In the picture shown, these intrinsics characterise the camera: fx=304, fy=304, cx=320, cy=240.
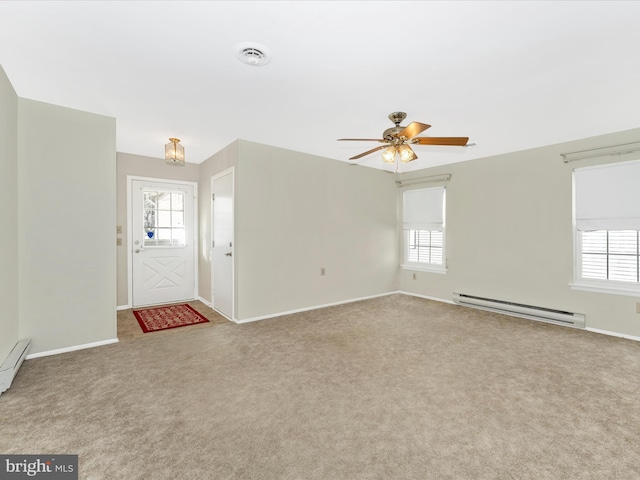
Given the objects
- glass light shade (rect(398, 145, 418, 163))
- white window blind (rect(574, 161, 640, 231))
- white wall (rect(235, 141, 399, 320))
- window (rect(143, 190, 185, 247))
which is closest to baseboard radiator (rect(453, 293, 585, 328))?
white window blind (rect(574, 161, 640, 231))

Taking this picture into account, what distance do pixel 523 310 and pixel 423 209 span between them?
2.39 metres

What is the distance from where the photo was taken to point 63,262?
3.17m

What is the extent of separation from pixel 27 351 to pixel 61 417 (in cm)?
137

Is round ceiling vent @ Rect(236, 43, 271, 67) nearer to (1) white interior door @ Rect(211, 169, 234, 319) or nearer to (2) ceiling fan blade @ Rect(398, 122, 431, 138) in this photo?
(2) ceiling fan blade @ Rect(398, 122, 431, 138)

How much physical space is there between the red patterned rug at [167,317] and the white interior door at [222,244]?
0.39m

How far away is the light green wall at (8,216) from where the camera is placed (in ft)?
8.25

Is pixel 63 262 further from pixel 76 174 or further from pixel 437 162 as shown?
pixel 437 162

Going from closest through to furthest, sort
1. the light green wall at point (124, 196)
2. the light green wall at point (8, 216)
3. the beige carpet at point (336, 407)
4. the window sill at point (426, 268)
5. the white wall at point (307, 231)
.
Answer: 1. the beige carpet at point (336, 407)
2. the light green wall at point (8, 216)
3. the white wall at point (307, 231)
4. the light green wall at point (124, 196)
5. the window sill at point (426, 268)

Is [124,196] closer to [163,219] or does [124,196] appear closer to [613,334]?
[163,219]

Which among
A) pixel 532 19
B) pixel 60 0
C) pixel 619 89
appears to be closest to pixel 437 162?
pixel 619 89

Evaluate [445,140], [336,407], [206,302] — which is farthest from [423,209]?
[336,407]

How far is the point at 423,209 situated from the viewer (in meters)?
5.93

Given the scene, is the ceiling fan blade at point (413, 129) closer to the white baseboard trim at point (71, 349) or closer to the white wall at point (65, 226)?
the white wall at point (65, 226)

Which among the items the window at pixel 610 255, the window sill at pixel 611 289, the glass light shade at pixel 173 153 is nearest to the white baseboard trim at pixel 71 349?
the glass light shade at pixel 173 153
